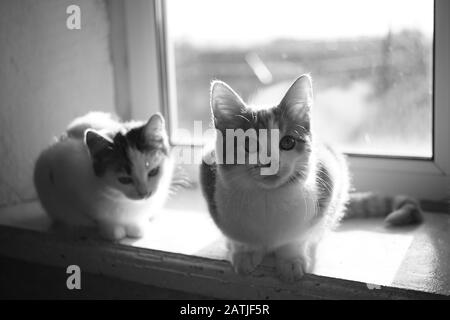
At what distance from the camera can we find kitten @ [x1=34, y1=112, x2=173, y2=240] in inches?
47.3

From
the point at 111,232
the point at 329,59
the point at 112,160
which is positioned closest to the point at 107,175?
the point at 112,160

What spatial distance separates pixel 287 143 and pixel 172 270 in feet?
1.32

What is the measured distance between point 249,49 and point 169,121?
338 millimetres

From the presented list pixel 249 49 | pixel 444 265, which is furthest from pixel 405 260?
pixel 249 49

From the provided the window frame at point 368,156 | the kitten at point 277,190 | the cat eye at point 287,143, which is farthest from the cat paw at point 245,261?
the window frame at point 368,156

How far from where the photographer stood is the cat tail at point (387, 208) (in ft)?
4.09

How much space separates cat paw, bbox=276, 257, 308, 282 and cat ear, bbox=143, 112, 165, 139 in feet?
1.44

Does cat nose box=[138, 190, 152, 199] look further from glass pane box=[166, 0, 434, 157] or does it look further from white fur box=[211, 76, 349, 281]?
glass pane box=[166, 0, 434, 157]

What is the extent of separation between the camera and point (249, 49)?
1.52 m

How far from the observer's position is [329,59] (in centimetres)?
141

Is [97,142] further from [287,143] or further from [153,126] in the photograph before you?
[287,143]

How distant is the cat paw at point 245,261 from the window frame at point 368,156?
0.46 meters

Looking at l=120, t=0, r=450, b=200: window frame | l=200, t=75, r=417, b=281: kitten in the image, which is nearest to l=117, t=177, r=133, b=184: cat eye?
l=200, t=75, r=417, b=281: kitten

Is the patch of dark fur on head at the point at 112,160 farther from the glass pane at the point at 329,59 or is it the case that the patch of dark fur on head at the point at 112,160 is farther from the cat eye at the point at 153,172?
the glass pane at the point at 329,59
